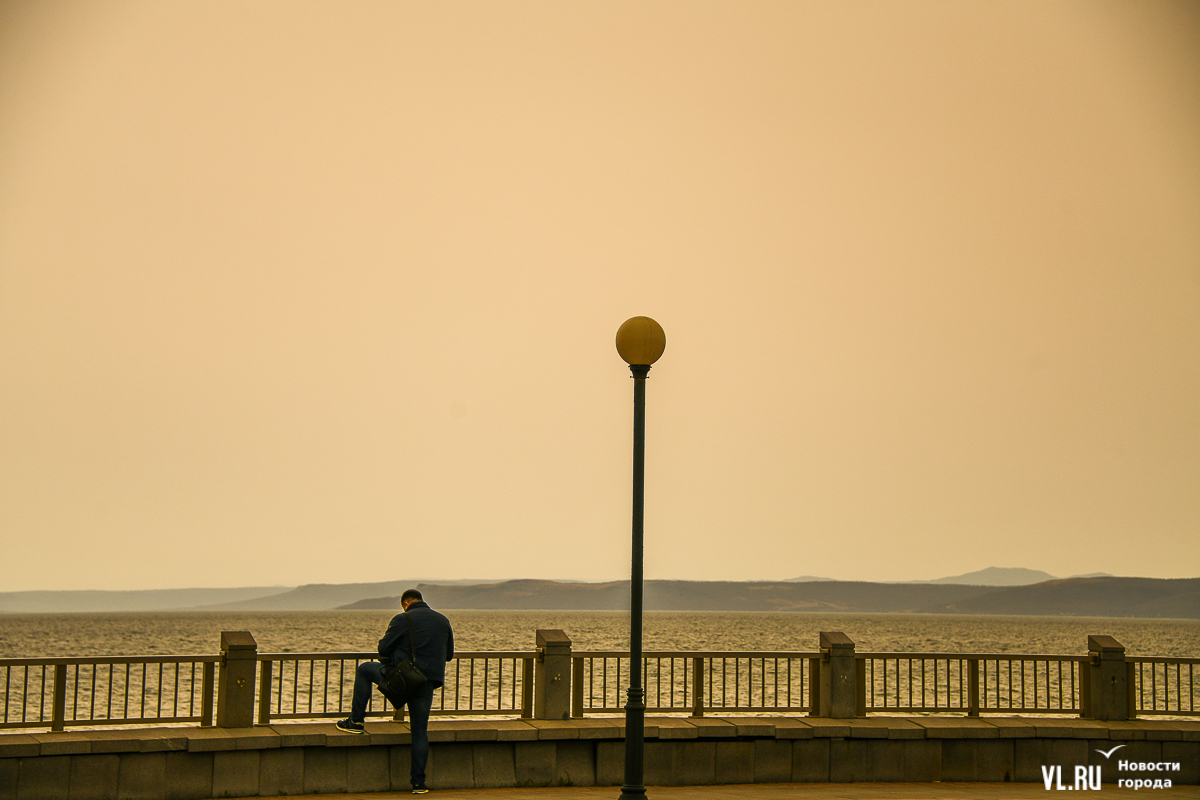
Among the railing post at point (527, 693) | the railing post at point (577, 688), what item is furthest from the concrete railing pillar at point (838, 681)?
the railing post at point (527, 693)

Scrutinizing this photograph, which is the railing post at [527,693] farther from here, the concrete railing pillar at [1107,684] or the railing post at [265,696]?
the concrete railing pillar at [1107,684]

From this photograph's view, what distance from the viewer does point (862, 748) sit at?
13.7 metres

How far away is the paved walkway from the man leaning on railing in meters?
0.58

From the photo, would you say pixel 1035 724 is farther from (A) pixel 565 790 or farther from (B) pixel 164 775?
(B) pixel 164 775

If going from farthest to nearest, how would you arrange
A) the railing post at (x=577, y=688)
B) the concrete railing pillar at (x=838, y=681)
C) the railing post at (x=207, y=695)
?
the concrete railing pillar at (x=838, y=681)
the railing post at (x=577, y=688)
the railing post at (x=207, y=695)

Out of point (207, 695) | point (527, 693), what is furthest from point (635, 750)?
point (207, 695)

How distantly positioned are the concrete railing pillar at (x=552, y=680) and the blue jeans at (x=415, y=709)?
167 centimetres

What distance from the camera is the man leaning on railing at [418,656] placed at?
1194cm

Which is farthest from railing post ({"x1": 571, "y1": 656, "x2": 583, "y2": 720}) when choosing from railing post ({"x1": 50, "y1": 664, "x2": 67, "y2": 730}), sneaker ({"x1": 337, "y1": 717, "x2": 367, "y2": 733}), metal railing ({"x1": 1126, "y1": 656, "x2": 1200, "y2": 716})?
metal railing ({"x1": 1126, "y1": 656, "x2": 1200, "y2": 716})

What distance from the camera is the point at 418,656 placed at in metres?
12.0

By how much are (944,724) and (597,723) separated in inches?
166

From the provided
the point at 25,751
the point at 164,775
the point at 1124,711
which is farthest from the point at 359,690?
the point at 1124,711

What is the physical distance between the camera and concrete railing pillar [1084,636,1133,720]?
14.6m

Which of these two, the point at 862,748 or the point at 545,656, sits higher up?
the point at 545,656
